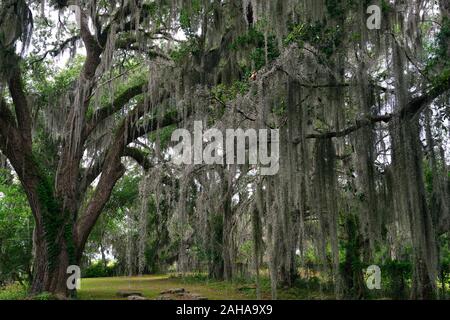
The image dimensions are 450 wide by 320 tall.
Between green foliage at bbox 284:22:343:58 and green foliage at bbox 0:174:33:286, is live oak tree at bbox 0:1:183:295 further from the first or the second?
green foliage at bbox 284:22:343:58

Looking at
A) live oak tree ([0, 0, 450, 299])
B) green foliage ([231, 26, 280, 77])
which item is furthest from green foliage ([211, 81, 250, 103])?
green foliage ([231, 26, 280, 77])

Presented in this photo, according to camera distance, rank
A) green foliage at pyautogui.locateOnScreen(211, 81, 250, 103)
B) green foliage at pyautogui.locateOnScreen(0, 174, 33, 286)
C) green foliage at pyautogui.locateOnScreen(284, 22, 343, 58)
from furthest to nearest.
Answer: green foliage at pyautogui.locateOnScreen(0, 174, 33, 286), green foliage at pyautogui.locateOnScreen(211, 81, 250, 103), green foliage at pyautogui.locateOnScreen(284, 22, 343, 58)

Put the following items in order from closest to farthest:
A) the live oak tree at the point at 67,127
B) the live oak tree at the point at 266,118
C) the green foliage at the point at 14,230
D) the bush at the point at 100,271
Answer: the live oak tree at the point at 266,118 < the live oak tree at the point at 67,127 < the green foliage at the point at 14,230 < the bush at the point at 100,271

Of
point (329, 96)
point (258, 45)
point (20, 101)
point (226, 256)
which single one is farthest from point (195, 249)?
point (329, 96)

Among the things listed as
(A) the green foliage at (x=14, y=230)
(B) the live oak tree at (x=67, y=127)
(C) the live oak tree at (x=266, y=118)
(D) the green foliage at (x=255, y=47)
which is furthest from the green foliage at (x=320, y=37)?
(A) the green foliage at (x=14, y=230)

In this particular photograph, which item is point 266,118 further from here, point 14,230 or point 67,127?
point 14,230

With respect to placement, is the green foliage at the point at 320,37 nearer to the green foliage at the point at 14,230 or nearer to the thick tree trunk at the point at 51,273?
the thick tree trunk at the point at 51,273

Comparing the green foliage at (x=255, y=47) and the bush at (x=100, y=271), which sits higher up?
the green foliage at (x=255, y=47)

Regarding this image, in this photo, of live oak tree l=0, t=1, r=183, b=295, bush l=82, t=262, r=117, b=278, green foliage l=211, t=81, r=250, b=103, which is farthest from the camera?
bush l=82, t=262, r=117, b=278

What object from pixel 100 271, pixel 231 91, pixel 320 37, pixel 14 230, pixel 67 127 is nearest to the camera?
pixel 320 37

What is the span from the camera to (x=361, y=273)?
10.1m

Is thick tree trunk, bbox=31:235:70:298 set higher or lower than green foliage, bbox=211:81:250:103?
lower

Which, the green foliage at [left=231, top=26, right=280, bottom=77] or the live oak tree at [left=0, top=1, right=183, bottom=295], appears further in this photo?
the live oak tree at [left=0, top=1, right=183, bottom=295]

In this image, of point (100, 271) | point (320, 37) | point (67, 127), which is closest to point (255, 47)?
point (320, 37)
